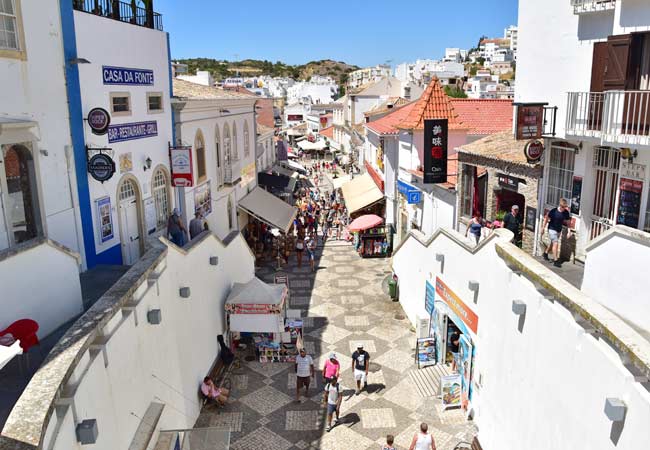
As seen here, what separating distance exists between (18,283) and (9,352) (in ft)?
7.15

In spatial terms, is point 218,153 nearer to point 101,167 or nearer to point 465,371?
point 101,167

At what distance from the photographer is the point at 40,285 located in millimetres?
7980

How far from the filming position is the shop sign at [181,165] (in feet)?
51.3

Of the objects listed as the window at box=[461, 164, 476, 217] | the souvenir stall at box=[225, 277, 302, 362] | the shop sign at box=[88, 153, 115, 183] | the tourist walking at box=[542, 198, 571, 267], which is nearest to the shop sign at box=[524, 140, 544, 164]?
the tourist walking at box=[542, 198, 571, 267]

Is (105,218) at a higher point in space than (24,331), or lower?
higher

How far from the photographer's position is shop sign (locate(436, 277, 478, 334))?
42.0ft

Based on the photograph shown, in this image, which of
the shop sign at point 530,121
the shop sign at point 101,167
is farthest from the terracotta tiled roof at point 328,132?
the shop sign at point 101,167

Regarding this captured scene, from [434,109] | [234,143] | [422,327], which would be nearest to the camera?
[422,327]

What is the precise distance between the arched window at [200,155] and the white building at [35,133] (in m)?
7.23

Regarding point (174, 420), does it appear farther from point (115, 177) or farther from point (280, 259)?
point (280, 259)

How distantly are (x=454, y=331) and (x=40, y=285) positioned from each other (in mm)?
10883

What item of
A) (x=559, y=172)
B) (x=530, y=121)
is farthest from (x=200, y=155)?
(x=559, y=172)

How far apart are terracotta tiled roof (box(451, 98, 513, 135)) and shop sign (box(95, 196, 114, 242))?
46.7 ft

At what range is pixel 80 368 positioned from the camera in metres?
6.60
